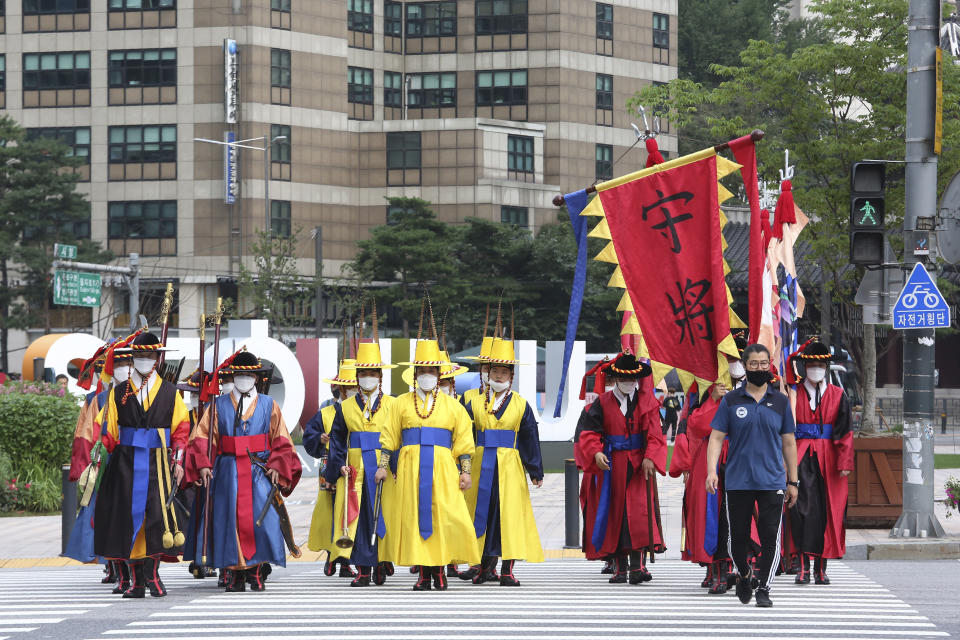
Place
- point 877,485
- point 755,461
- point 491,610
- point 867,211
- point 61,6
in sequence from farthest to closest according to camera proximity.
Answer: point 61,6 → point 877,485 → point 867,211 → point 755,461 → point 491,610

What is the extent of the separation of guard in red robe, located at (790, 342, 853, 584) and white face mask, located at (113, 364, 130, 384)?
5.73 metres

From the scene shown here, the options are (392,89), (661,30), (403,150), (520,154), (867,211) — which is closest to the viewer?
(867,211)

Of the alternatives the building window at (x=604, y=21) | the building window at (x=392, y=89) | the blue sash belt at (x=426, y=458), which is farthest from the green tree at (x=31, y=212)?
the blue sash belt at (x=426, y=458)

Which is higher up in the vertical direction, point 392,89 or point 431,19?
point 431,19

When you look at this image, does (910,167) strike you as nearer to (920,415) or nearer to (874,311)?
(874,311)

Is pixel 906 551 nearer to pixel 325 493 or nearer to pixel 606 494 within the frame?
pixel 606 494

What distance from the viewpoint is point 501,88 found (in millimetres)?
64188

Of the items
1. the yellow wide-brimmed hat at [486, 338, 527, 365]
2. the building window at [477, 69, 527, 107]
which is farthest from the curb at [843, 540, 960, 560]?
the building window at [477, 69, 527, 107]

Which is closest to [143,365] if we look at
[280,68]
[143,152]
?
[280,68]

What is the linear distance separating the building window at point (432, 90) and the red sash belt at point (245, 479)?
5352 cm

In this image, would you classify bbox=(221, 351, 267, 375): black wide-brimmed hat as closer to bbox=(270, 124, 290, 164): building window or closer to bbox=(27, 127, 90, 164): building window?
bbox=(270, 124, 290, 164): building window

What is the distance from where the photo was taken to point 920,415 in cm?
1580

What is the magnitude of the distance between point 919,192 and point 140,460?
8.72 metres

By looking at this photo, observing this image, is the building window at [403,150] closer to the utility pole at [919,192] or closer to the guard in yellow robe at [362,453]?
the utility pole at [919,192]
